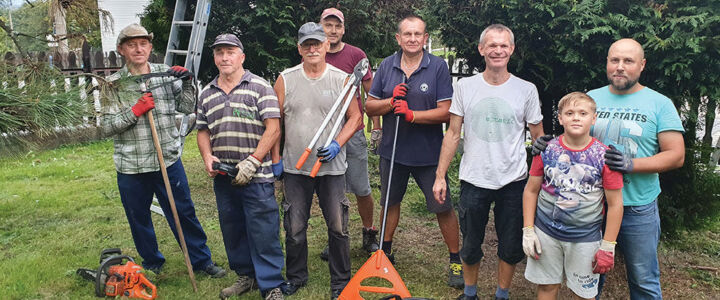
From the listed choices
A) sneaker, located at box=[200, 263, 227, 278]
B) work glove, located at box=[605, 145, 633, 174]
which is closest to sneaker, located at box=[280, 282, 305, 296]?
sneaker, located at box=[200, 263, 227, 278]

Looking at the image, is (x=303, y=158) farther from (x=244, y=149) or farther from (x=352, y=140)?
(x=352, y=140)

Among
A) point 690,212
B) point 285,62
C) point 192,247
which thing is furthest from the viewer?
point 285,62

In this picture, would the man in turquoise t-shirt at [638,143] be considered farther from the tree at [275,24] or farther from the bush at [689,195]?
the tree at [275,24]

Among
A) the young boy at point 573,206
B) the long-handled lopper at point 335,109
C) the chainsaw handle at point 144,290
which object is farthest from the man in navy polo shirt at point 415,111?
the chainsaw handle at point 144,290

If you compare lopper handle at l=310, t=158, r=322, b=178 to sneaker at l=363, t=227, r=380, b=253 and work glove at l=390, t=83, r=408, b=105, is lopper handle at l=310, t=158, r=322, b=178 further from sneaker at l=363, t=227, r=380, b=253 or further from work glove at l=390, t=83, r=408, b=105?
sneaker at l=363, t=227, r=380, b=253

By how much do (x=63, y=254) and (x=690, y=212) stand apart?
486 cm

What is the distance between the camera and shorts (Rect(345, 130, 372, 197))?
4.52 metres

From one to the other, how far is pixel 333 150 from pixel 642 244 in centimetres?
184

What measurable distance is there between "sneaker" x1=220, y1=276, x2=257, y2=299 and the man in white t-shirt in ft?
5.19

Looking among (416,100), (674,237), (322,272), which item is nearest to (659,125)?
(674,237)

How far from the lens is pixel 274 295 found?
3.74m

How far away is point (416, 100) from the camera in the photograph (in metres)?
3.87

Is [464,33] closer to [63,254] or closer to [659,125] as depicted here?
[659,125]

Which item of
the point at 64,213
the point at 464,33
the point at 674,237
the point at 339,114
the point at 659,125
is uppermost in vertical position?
the point at 464,33
